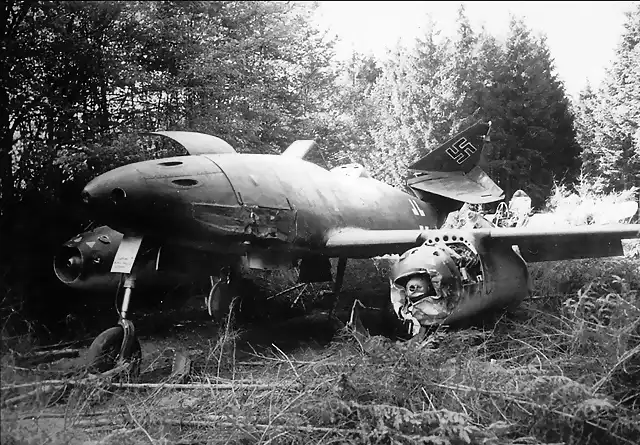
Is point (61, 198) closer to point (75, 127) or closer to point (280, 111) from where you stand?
point (75, 127)

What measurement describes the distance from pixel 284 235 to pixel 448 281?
1718mm

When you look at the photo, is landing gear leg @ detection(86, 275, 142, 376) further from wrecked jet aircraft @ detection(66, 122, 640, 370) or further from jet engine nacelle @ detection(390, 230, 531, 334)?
jet engine nacelle @ detection(390, 230, 531, 334)

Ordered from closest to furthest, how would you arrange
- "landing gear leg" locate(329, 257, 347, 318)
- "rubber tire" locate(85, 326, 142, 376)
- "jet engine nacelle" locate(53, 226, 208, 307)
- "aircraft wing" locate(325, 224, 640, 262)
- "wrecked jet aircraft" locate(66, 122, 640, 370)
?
"rubber tire" locate(85, 326, 142, 376) → "wrecked jet aircraft" locate(66, 122, 640, 370) → "aircraft wing" locate(325, 224, 640, 262) → "jet engine nacelle" locate(53, 226, 208, 307) → "landing gear leg" locate(329, 257, 347, 318)

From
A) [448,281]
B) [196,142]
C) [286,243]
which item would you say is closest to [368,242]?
[286,243]

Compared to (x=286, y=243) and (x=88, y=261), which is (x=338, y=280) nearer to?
(x=286, y=243)

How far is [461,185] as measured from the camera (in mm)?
7688

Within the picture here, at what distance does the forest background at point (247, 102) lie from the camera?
4.55 meters

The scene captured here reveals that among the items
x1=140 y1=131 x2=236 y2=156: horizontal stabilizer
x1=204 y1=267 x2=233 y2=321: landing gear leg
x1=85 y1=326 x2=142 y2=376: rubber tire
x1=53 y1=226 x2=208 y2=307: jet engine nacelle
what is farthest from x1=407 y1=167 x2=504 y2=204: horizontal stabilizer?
x1=85 y1=326 x2=142 y2=376: rubber tire

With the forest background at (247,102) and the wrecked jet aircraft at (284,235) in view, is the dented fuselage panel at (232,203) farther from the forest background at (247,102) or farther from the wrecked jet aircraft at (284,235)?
the forest background at (247,102)

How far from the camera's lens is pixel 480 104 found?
8578 mm

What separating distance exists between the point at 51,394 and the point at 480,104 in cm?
750

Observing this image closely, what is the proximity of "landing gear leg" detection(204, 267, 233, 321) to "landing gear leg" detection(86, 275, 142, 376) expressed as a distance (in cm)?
85

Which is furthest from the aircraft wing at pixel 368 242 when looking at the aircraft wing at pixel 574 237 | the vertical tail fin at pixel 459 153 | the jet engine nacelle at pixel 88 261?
the jet engine nacelle at pixel 88 261

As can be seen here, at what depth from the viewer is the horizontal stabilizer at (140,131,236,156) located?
525 centimetres
